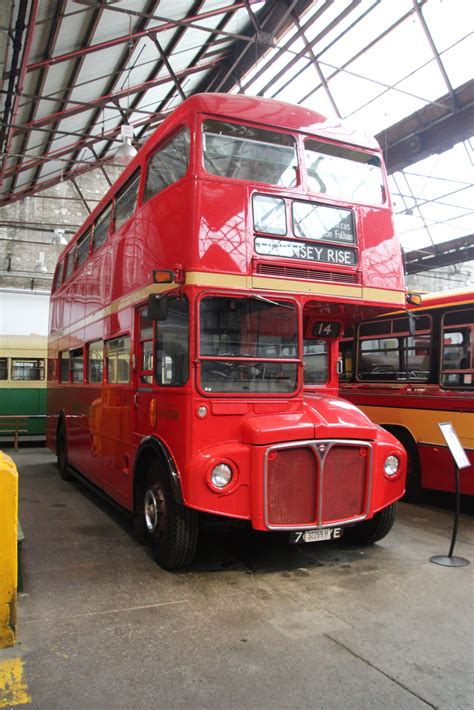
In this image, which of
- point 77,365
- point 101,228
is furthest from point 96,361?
point 101,228

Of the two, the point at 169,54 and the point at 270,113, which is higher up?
the point at 169,54

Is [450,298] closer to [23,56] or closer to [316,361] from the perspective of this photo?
[316,361]

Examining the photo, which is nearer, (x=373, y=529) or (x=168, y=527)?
(x=168, y=527)

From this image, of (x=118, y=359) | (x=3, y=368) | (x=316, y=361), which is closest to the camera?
(x=316, y=361)

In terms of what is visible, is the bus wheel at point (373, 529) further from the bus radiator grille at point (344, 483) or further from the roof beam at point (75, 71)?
the roof beam at point (75, 71)

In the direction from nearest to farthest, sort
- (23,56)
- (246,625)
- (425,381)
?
(246,625) < (425,381) < (23,56)

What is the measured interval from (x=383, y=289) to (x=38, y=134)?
12164 mm

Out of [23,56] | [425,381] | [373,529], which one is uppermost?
[23,56]

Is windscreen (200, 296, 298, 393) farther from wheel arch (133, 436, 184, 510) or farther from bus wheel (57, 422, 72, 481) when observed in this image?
bus wheel (57, 422, 72, 481)

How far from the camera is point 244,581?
4.77 m

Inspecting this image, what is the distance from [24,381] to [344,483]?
1136cm

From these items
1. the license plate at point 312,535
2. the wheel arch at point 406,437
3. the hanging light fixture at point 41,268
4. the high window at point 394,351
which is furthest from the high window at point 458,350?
the hanging light fixture at point 41,268

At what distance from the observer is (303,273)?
5.12m

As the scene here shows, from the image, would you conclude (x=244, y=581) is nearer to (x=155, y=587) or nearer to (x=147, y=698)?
(x=155, y=587)
